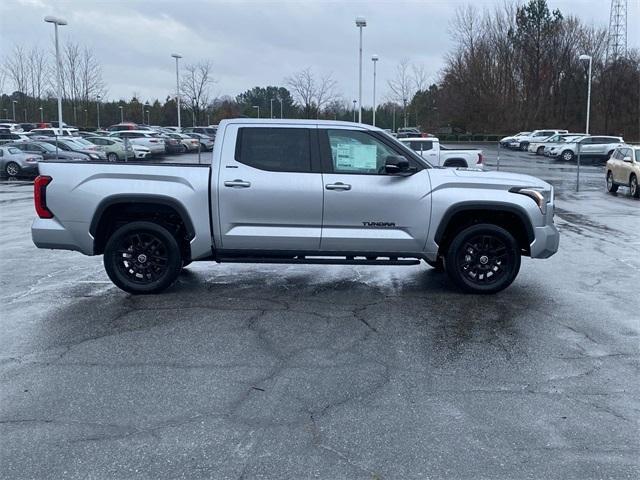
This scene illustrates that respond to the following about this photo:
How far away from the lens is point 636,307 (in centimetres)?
732

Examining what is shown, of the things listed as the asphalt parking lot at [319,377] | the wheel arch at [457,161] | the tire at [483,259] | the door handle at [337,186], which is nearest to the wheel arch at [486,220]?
the tire at [483,259]

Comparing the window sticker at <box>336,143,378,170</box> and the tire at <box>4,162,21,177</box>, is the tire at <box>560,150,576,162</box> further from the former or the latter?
the window sticker at <box>336,143,378,170</box>

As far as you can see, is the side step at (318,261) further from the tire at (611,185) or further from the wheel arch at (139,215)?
the tire at (611,185)

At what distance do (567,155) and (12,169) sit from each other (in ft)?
108

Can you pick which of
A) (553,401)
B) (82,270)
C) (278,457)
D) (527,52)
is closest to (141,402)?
(278,457)

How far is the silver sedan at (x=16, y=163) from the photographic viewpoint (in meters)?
27.4

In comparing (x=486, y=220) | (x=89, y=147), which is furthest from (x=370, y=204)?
(x=89, y=147)

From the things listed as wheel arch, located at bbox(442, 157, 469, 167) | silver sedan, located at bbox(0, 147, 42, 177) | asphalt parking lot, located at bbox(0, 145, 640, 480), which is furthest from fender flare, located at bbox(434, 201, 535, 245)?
silver sedan, located at bbox(0, 147, 42, 177)

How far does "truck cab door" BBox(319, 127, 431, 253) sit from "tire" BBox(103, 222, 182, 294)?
1714mm

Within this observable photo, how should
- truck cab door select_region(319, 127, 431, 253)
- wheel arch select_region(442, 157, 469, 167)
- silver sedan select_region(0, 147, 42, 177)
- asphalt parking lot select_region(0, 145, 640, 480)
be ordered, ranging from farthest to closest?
silver sedan select_region(0, 147, 42, 177) < wheel arch select_region(442, 157, 469, 167) < truck cab door select_region(319, 127, 431, 253) < asphalt parking lot select_region(0, 145, 640, 480)

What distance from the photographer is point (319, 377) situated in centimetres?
514

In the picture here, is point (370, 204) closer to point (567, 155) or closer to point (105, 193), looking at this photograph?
point (105, 193)

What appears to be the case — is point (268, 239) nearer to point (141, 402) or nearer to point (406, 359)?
point (406, 359)

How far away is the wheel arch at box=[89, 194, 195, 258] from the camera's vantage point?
738 cm
